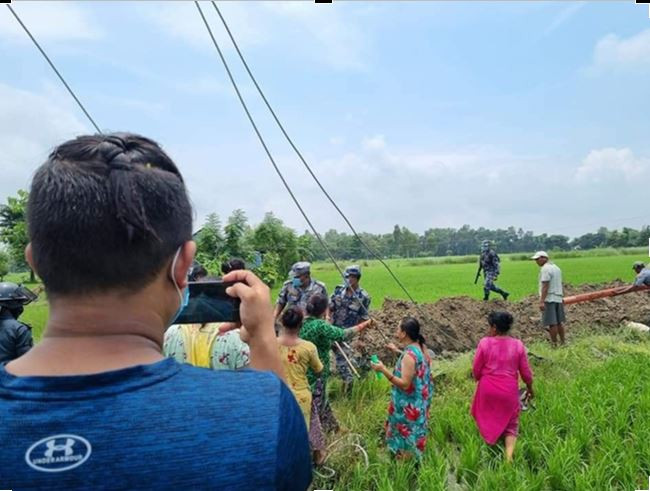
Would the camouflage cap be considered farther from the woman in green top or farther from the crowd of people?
the crowd of people

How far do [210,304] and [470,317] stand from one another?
9882 millimetres

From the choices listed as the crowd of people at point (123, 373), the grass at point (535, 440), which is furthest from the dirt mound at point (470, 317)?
the crowd of people at point (123, 373)

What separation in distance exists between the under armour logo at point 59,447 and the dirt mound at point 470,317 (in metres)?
6.65

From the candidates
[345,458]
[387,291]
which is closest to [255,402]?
[345,458]

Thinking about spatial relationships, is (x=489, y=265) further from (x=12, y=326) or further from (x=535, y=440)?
(x=12, y=326)

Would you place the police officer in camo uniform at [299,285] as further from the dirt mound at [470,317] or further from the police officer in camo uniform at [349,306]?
the dirt mound at [470,317]

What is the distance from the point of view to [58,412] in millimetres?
688

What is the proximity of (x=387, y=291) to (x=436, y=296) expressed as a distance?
2760mm

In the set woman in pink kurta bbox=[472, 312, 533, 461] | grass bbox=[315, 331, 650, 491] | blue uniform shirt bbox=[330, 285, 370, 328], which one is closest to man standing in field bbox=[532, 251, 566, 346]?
grass bbox=[315, 331, 650, 491]

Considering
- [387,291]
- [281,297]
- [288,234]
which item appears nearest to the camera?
[281,297]

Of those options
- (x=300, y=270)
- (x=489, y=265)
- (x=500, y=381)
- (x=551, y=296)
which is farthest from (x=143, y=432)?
(x=489, y=265)

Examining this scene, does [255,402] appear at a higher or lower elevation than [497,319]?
higher

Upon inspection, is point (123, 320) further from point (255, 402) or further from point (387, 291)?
point (387, 291)

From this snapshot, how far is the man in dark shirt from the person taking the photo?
0.69 meters
